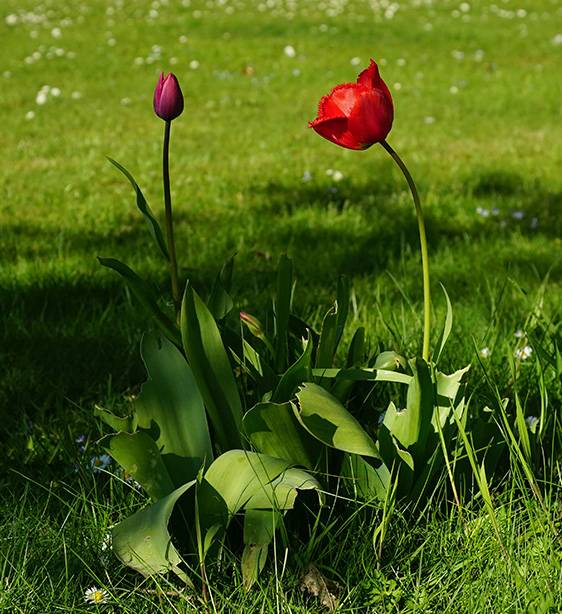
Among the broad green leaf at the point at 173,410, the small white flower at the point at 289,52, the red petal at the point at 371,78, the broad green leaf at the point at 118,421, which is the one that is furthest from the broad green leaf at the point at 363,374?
the small white flower at the point at 289,52

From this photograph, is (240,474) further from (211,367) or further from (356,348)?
(356,348)

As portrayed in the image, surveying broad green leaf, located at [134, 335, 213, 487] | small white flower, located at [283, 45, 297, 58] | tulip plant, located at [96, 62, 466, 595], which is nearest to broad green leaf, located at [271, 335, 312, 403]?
tulip plant, located at [96, 62, 466, 595]

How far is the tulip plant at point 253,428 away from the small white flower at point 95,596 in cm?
8

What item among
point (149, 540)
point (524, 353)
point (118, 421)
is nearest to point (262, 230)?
point (524, 353)

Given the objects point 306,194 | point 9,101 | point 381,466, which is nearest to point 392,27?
point 9,101

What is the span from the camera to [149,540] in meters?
1.54

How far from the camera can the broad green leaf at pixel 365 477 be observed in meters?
1.69

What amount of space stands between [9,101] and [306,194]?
409 centimetres

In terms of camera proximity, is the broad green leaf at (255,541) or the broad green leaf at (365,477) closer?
the broad green leaf at (255,541)

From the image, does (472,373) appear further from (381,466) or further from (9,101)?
(9,101)

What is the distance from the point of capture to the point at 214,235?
13.3ft

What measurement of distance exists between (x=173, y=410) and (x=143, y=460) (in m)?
0.11

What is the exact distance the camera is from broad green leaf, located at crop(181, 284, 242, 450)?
5.25ft

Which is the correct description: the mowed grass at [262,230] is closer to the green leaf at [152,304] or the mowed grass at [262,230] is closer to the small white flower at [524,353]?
the small white flower at [524,353]
